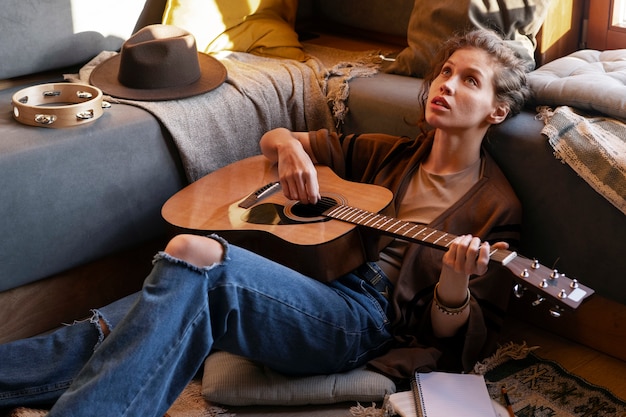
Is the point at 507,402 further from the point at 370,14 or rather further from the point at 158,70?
the point at 370,14

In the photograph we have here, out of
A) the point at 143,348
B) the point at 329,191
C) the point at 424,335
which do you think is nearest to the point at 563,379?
the point at 424,335

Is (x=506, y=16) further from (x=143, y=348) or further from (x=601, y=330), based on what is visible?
(x=143, y=348)

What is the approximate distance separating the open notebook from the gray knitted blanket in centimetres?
79

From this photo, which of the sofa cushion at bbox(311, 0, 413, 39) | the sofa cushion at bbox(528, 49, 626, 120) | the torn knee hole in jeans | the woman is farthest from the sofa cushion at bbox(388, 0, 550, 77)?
the torn knee hole in jeans

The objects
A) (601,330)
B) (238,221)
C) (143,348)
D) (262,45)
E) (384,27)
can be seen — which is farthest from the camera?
(384,27)

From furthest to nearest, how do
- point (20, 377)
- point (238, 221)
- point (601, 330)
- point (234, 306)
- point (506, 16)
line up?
point (506, 16) < point (601, 330) < point (238, 221) < point (20, 377) < point (234, 306)

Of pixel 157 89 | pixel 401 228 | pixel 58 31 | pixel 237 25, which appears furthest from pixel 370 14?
pixel 401 228

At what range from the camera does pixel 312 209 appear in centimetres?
177

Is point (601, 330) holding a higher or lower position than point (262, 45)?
lower

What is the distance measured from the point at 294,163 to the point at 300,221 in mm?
194

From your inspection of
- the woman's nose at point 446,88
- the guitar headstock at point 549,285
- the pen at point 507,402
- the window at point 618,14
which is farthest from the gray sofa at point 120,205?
the window at point 618,14

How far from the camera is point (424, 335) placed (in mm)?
1755

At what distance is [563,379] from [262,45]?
1.38m

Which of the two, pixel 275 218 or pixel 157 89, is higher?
pixel 157 89
